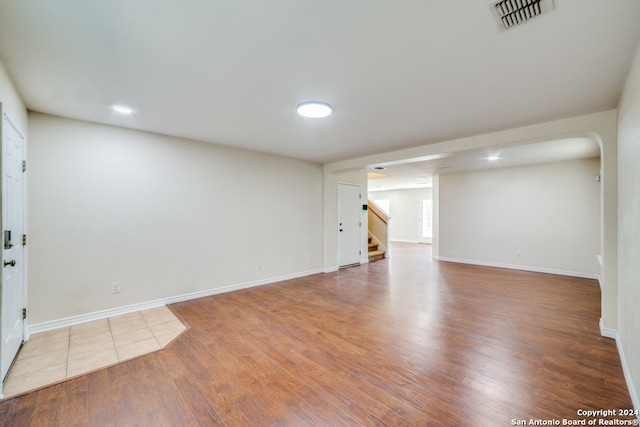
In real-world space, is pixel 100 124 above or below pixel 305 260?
above

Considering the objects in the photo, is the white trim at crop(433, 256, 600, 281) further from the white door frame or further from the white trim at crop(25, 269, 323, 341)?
the white door frame

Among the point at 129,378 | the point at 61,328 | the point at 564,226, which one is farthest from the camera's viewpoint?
the point at 564,226

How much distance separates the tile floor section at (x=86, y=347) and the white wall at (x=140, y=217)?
0.33 m

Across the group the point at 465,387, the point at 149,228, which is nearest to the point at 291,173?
the point at 149,228

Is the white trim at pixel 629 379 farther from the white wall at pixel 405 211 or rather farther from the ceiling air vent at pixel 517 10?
the white wall at pixel 405 211

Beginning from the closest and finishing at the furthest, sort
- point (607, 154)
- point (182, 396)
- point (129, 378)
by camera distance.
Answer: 1. point (182, 396)
2. point (129, 378)
3. point (607, 154)

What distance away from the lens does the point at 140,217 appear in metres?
3.64

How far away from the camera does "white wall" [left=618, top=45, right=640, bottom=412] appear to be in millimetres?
1775

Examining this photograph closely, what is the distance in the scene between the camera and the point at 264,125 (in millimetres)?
3393

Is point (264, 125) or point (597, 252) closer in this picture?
point (264, 125)

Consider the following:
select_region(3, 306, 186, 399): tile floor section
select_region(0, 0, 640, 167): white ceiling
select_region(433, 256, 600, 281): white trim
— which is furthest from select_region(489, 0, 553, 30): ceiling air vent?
select_region(433, 256, 600, 281): white trim

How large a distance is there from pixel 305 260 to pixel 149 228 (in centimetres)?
297

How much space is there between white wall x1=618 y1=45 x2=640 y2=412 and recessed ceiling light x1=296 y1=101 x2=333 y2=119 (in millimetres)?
2262

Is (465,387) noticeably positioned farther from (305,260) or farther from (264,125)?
(305,260)
